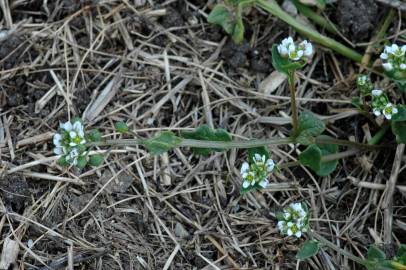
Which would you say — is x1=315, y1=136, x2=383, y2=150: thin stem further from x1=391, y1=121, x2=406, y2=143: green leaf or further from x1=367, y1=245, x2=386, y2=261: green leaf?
x1=367, y1=245, x2=386, y2=261: green leaf

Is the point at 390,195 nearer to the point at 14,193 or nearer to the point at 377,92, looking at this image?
the point at 377,92

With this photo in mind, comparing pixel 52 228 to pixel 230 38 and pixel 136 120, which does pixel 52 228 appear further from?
pixel 230 38

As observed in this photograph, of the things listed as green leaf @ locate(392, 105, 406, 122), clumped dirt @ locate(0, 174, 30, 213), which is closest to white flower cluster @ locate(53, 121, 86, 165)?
clumped dirt @ locate(0, 174, 30, 213)

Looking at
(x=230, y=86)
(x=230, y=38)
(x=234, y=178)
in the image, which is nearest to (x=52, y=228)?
(x=234, y=178)

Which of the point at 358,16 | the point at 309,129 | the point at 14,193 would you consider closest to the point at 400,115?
the point at 309,129

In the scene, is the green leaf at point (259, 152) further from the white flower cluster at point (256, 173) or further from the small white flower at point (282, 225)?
the small white flower at point (282, 225)

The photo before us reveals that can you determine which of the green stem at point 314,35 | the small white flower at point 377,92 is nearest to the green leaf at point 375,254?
the small white flower at point 377,92
